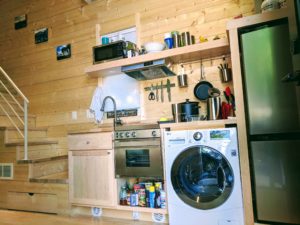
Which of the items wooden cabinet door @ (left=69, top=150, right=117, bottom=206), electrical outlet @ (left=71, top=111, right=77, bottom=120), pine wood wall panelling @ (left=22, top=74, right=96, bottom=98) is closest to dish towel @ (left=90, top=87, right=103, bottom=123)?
pine wood wall panelling @ (left=22, top=74, right=96, bottom=98)

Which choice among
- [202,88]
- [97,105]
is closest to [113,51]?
[97,105]

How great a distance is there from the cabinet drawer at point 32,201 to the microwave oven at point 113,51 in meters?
1.78

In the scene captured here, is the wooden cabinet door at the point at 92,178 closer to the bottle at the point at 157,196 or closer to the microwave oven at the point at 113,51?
the bottle at the point at 157,196

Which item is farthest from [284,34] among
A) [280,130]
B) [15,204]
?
[15,204]

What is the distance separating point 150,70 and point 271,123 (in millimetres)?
1493

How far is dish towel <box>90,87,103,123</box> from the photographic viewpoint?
10.9 feet

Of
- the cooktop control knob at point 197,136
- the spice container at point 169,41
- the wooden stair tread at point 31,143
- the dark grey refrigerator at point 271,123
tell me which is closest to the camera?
the dark grey refrigerator at point 271,123

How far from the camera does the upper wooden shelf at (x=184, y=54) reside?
2519 mm

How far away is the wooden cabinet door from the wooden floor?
0.17m

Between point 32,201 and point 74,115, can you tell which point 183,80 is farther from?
point 32,201

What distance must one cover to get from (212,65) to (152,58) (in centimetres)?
72

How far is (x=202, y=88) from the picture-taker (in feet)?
9.27

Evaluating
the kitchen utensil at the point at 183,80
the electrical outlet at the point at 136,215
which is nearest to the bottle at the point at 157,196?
the electrical outlet at the point at 136,215

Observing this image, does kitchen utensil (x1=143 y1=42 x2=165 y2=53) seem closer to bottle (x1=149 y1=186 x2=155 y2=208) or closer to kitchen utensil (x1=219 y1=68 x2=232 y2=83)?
kitchen utensil (x1=219 y1=68 x2=232 y2=83)
